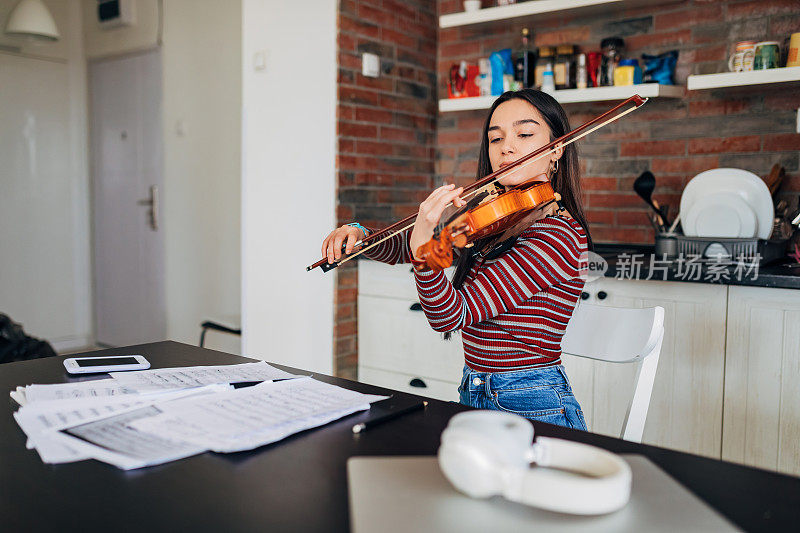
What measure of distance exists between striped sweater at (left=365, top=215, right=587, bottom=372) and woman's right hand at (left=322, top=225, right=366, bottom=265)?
26 centimetres

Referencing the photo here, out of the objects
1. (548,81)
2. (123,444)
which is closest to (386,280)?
(548,81)

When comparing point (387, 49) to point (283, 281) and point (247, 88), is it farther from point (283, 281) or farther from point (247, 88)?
point (283, 281)

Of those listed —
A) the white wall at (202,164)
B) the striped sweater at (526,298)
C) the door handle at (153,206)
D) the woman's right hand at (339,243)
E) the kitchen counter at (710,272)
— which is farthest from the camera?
the door handle at (153,206)

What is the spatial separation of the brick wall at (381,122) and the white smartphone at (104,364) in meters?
1.65

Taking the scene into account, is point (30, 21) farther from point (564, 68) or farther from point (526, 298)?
point (526, 298)

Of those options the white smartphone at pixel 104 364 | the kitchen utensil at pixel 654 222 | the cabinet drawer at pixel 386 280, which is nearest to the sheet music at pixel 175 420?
the white smartphone at pixel 104 364

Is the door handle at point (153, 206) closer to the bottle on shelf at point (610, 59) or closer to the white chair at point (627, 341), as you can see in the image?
the bottle on shelf at point (610, 59)

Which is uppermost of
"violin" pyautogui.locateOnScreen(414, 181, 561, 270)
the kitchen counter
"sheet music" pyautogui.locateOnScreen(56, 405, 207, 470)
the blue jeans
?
"violin" pyautogui.locateOnScreen(414, 181, 561, 270)

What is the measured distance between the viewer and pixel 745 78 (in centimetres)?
245

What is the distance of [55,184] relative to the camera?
4957mm

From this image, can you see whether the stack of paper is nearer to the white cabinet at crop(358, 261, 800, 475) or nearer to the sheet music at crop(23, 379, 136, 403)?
the sheet music at crop(23, 379, 136, 403)

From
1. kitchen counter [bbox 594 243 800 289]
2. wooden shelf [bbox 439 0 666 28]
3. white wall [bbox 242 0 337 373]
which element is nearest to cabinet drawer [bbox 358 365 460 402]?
white wall [bbox 242 0 337 373]

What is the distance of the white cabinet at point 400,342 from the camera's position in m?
2.78

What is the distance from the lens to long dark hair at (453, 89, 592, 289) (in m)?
1.56
